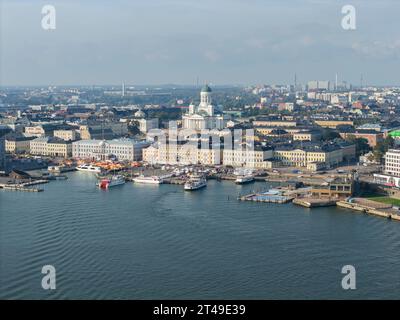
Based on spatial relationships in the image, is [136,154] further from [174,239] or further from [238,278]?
[238,278]

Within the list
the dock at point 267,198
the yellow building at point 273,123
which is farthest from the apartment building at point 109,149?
the yellow building at point 273,123

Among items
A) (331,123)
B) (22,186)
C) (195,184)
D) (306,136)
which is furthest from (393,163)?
(331,123)

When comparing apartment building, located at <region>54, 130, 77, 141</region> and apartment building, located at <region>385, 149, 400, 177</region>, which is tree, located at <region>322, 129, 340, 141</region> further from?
apartment building, located at <region>54, 130, 77, 141</region>

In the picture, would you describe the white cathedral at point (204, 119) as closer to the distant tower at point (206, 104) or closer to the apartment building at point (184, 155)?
the distant tower at point (206, 104)

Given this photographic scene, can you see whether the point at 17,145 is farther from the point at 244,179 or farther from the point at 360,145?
the point at 360,145

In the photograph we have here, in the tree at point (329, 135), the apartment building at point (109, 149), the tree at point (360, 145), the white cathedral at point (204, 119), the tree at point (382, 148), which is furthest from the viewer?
the white cathedral at point (204, 119)
